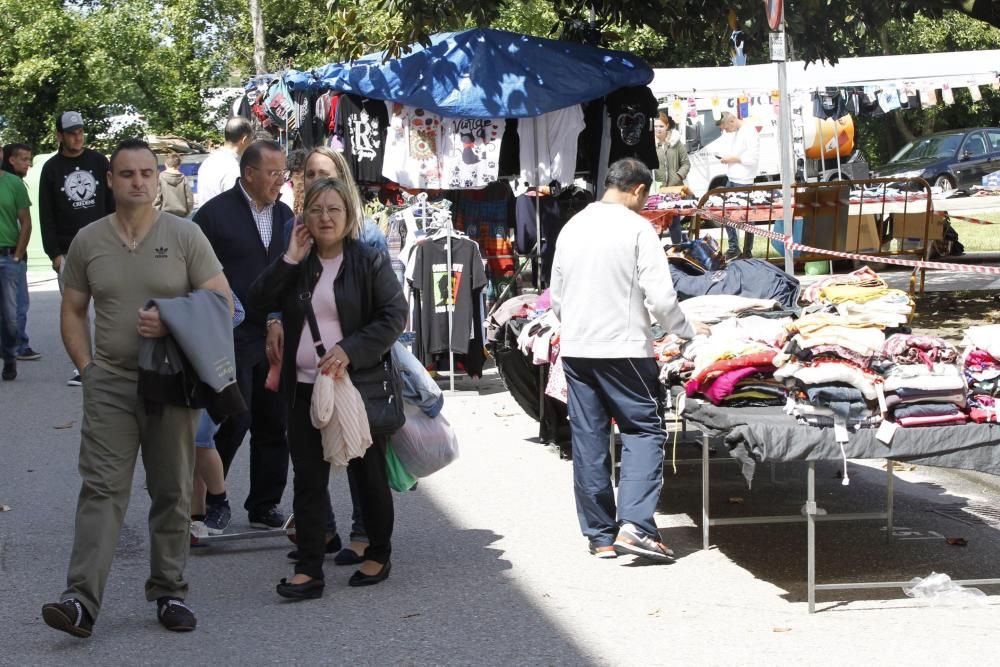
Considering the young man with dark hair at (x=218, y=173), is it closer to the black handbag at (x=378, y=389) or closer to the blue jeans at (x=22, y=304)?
the blue jeans at (x=22, y=304)

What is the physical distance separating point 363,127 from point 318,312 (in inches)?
264

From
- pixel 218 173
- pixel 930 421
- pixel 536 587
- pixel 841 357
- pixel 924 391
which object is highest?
pixel 218 173

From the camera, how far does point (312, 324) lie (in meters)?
5.88

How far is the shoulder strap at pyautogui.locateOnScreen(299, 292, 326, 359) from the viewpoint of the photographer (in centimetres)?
588

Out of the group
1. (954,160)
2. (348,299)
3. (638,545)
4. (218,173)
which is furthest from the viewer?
(954,160)

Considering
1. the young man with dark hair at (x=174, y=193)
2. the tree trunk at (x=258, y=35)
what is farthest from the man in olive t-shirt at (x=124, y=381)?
the tree trunk at (x=258, y=35)

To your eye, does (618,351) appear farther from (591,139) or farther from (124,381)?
(591,139)

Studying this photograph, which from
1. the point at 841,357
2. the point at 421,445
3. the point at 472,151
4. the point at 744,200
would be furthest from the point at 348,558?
the point at 744,200

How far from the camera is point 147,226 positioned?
5.54 metres

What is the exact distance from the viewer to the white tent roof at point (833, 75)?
70.2ft

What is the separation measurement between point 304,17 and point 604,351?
105 ft

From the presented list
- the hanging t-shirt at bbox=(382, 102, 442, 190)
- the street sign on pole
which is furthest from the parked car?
the street sign on pole

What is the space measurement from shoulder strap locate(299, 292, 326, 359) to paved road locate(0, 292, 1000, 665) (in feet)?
3.61

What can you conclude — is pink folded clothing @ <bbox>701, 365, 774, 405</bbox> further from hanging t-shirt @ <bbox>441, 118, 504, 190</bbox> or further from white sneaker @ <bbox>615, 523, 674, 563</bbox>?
hanging t-shirt @ <bbox>441, 118, 504, 190</bbox>
